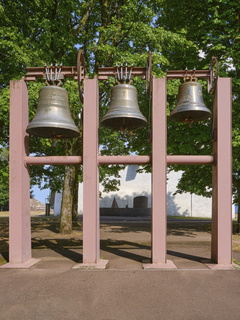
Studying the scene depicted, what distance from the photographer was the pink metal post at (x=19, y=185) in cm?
726

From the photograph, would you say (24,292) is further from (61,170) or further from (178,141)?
(61,170)

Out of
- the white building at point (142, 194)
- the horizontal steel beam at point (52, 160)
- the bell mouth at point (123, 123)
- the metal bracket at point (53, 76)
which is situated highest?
the metal bracket at point (53, 76)

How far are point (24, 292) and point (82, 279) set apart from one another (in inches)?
45.9

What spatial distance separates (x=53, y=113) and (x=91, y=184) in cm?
194

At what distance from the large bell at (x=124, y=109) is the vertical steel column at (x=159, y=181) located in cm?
45

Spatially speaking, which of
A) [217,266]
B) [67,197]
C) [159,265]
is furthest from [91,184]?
[67,197]

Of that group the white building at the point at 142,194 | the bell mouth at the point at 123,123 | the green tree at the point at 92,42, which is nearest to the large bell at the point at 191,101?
the bell mouth at the point at 123,123

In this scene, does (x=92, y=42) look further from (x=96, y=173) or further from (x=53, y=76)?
(x=96, y=173)

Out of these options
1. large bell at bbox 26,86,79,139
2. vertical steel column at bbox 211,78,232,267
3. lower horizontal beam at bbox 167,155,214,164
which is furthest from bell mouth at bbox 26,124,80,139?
vertical steel column at bbox 211,78,232,267

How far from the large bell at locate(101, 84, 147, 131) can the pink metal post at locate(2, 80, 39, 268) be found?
2.14m

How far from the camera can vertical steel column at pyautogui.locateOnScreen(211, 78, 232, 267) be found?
719 centimetres

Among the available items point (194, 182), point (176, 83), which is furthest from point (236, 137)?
point (194, 182)

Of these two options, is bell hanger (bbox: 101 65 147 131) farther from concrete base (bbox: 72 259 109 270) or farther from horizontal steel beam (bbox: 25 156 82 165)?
concrete base (bbox: 72 259 109 270)

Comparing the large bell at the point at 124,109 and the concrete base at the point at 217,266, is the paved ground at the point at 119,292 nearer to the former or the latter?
the concrete base at the point at 217,266
